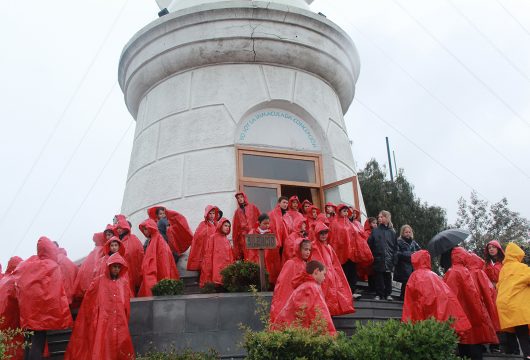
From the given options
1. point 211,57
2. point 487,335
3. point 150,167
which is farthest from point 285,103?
point 487,335

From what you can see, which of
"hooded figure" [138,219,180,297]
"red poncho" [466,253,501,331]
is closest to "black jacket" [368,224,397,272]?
"red poncho" [466,253,501,331]

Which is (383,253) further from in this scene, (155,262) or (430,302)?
(155,262)

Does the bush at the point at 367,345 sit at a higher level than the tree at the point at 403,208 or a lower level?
lower

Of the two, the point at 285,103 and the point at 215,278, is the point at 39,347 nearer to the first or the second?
the point at 215,278

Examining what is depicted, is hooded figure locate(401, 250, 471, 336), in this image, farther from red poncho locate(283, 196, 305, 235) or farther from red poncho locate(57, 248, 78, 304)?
red poncho locate(57, 248, 78, 304)

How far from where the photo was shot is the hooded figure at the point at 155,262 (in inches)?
370

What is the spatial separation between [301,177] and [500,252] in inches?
214

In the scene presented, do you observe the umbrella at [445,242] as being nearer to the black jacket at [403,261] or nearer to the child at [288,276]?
the black jacket at [403,261]

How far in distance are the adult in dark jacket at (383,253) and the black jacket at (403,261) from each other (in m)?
0.09

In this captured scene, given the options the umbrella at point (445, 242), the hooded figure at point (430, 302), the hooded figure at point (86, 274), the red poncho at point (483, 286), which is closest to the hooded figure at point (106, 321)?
the hooded figure at point (86, 274)

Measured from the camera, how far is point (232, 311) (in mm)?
7879

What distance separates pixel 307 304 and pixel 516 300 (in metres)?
2.88

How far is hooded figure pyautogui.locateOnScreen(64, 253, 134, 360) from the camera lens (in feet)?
23.3

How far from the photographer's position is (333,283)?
Result: 796 cm
